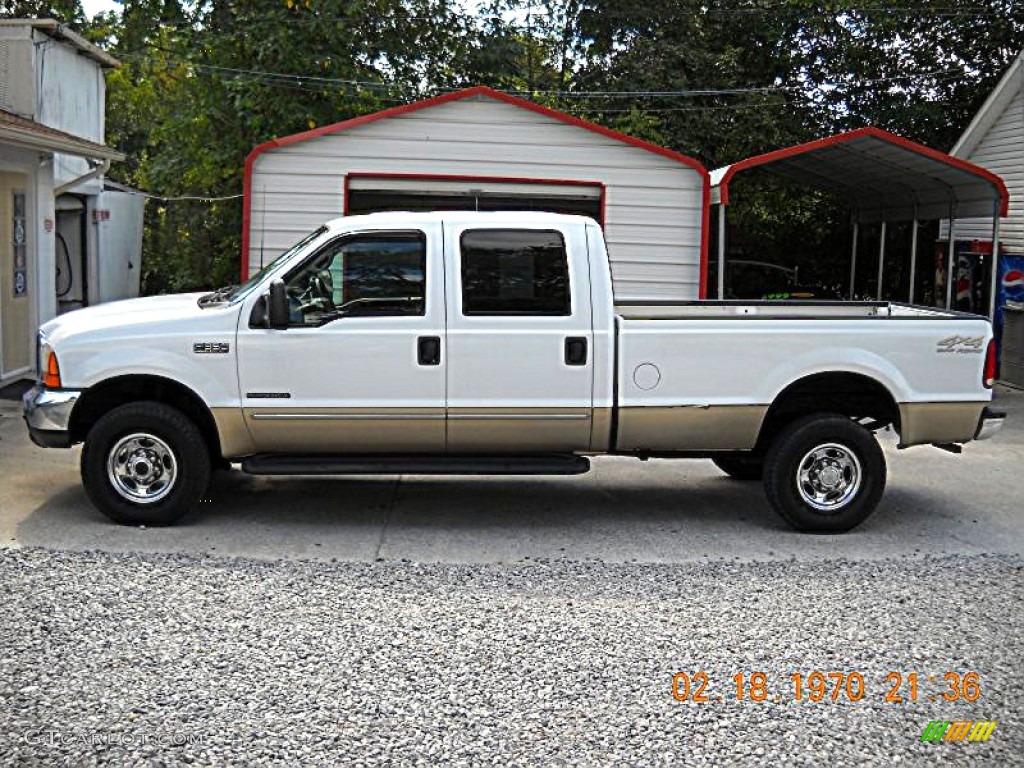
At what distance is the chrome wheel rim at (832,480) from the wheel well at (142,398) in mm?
3858

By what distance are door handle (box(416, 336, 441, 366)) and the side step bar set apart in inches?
25.7

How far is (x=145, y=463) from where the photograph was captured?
825 cm

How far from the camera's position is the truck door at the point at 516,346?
8.27 metres

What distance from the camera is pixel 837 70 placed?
25.7 m

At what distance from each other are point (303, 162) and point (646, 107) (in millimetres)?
11447

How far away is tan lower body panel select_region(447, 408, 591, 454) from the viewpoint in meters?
8.30

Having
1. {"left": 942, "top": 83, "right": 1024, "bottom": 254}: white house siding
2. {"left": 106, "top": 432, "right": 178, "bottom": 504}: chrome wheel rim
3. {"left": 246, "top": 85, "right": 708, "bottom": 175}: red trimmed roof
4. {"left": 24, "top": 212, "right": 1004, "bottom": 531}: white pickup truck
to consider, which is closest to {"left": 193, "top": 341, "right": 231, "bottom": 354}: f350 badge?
{"left": 24, "top": 212, "right": 1004, "bottom": 531}: white pickup truck

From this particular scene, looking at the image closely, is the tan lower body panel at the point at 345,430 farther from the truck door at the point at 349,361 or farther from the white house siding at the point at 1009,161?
the white house siding at the point at 1009,161

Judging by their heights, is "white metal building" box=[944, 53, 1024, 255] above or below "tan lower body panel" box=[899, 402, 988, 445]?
above

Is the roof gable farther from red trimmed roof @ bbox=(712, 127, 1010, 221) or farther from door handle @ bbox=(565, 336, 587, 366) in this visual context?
door handle @ bbox=(565, 336, 587, 366)

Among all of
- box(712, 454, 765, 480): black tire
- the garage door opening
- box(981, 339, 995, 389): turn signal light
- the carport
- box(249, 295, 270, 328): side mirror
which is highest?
the carport

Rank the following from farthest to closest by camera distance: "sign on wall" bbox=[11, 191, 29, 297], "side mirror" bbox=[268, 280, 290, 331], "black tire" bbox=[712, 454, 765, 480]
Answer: "sign on wall" bbox=[11, 191, 29, 297] < "black tire" bbox=[712, 454, 765, 480] < "side mirror" bbox=[268, 280, 290, 331]

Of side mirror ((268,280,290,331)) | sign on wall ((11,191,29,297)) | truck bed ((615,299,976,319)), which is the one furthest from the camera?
sign on wall ((11,191,29,297))

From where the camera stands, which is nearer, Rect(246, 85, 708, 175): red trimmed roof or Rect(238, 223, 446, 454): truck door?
Rect(238, 223, 446, 454): truck door
